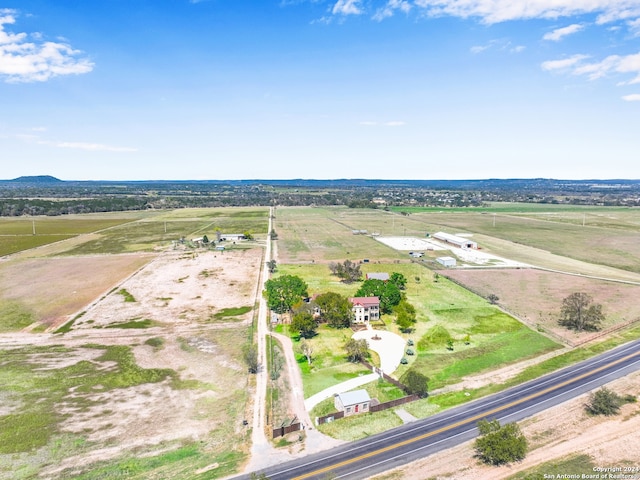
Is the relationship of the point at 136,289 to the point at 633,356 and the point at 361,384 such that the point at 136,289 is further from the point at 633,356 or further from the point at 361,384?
the point at 633,356

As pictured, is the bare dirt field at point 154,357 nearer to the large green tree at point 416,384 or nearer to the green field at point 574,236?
the large green tree at point 416,384

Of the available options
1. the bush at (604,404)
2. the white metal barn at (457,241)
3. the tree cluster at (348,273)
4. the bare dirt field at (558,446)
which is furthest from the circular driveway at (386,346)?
the white metal barn at (457,241)

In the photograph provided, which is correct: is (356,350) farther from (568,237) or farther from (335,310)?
(568,237)

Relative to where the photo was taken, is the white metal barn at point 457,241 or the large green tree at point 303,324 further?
the white metal barn at point 457,241

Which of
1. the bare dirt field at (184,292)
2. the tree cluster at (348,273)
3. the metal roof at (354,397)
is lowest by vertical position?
the metal roof at (354,397)

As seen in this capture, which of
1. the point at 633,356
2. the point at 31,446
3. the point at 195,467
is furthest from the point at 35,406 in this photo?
the point at 633,356
